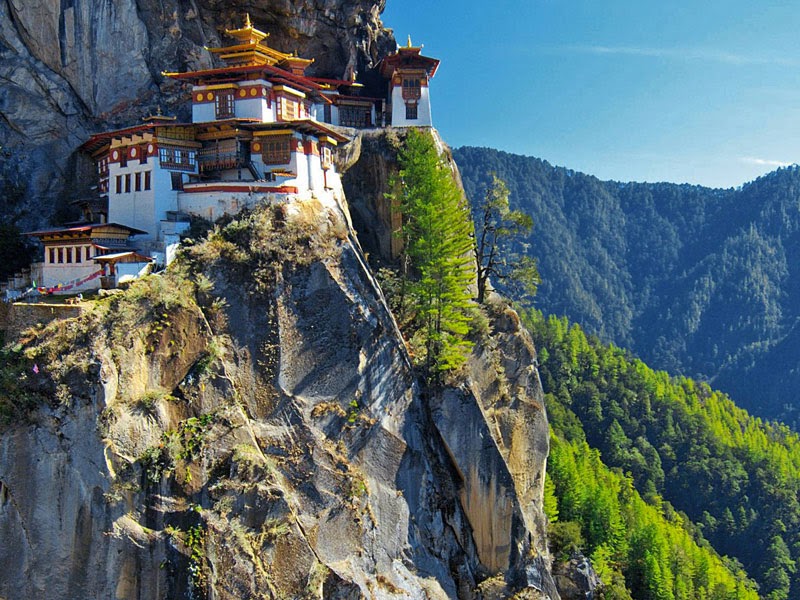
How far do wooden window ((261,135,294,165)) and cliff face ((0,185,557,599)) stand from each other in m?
4.15

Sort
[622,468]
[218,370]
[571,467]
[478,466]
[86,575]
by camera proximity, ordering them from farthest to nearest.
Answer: [622,468] < [571,467] < [478,466] < [218,370] < [86,575]

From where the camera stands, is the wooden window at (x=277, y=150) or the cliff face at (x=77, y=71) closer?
the wooden window at (x=277, y=150)

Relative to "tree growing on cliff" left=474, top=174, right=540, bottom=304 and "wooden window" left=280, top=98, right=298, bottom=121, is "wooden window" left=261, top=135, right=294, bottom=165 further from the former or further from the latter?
"tree growing on cliff" left=474, top=174, right=540, bottom=304

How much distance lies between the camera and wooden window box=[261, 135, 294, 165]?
42.7 meters

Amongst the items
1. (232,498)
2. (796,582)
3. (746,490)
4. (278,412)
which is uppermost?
(278,412)

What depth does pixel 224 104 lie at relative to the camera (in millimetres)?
45000

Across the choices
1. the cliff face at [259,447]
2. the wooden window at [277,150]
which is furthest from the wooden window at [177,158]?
the cliff face at [259,447]

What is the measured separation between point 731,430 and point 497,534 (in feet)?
305

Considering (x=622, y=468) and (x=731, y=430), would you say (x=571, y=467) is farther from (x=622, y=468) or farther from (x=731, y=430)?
(x=731, y=430)

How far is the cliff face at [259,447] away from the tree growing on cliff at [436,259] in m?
2.34

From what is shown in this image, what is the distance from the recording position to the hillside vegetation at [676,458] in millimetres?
83250

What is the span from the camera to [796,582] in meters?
93.6

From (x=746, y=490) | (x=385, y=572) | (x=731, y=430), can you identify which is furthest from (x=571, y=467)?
(x=731, y=430)

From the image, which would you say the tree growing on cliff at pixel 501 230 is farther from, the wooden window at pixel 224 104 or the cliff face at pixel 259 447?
the wooden window at pixel 224 104
